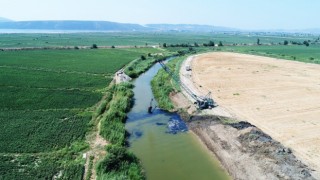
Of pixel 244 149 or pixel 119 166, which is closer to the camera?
pixel 119 166

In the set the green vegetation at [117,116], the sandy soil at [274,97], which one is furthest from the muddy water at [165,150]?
the sandy soil at [274,97]

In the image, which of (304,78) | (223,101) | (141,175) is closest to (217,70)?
(304,78)

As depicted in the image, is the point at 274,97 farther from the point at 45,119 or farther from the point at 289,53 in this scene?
the point at 289,53

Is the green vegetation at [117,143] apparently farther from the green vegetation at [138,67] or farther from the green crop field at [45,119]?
the green vegetation at [138,67]

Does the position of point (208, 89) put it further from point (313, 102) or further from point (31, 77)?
point (31, 77)

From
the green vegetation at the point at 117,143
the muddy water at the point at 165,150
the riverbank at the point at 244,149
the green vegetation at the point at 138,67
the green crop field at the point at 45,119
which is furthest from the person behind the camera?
the green vegetation at the point at 138,67

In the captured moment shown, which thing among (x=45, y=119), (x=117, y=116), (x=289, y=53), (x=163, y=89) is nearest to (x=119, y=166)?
(x=117, y=116)
